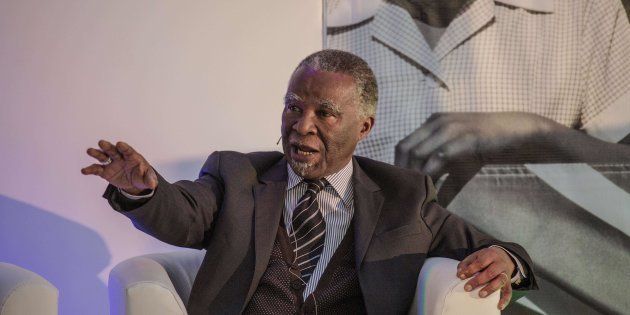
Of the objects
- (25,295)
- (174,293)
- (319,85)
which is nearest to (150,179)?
→ (174,293)

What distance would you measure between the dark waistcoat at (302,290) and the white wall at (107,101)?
867mm

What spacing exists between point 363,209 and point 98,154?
3.12 ft

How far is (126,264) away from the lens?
2.31 metres

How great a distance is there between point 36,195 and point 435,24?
1.82 m

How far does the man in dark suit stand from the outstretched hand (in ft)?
0.48

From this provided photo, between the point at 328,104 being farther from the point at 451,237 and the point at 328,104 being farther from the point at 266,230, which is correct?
the point at 451,237

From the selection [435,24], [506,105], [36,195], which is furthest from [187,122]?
[506,105]

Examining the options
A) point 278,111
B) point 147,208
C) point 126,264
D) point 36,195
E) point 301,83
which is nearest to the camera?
point 147,208

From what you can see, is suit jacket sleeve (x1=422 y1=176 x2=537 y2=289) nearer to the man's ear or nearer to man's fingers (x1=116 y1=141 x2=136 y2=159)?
the man's ear

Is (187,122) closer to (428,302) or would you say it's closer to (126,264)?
(126,264)

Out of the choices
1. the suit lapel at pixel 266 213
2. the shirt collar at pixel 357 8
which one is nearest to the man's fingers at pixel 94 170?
the suit lapel at pixel 266 213

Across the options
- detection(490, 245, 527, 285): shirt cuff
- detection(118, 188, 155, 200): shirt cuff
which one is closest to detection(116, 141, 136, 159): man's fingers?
detection(118, 188, 155, 200): shirt cuff

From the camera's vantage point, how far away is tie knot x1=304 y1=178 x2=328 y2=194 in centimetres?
260

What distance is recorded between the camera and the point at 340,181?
264cm
